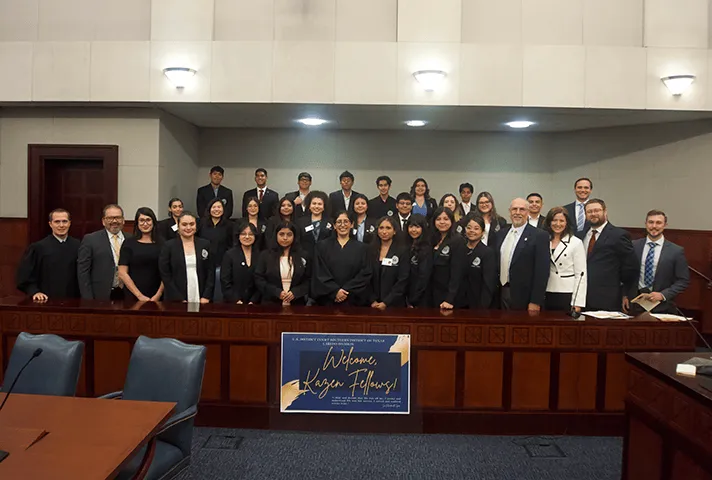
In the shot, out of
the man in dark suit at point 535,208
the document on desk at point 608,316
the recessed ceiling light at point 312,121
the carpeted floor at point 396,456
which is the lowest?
the carpeted floor at point 396,456

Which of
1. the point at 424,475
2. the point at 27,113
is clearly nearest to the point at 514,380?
the point at 424,475

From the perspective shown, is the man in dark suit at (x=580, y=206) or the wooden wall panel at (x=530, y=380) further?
the man in dark suit at (x=580, y=206)

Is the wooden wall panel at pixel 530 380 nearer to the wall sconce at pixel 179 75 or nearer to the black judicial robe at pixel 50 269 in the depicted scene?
the black judicial robe at pixel 50 269

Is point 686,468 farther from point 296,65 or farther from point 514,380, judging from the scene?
point 296,65

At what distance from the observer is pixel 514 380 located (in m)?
3.97

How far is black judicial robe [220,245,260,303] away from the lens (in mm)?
4617

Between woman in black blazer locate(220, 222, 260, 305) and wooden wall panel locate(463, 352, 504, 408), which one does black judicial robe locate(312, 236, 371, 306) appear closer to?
woman in black blazer locate(220, 222, 260, 305)

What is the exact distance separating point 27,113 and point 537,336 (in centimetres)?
668

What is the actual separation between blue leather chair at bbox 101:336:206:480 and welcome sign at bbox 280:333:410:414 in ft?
3.72

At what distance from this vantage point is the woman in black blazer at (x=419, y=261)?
181 inches

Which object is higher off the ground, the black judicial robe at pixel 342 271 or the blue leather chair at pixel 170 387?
the black judicial robe at pixel 342 271

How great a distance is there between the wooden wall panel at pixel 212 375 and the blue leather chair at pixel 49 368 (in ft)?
3.79

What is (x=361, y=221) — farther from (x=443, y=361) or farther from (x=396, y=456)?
(x=396, y=456)

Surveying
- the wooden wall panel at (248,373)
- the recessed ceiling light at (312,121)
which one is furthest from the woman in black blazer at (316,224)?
the recessed ceiling light at (312,121)
